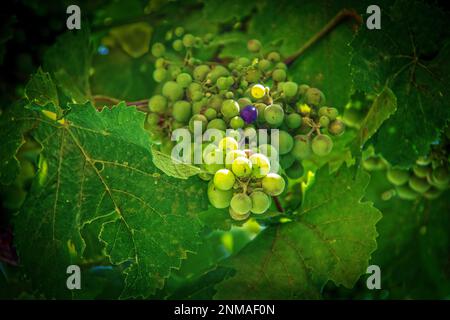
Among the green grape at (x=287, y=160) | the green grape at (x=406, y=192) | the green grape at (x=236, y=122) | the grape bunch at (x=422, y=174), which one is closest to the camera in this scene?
the green grape at (x=236, y=122)

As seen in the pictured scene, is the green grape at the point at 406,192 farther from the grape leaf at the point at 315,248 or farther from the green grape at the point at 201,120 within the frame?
the green grape at the point at 201,120

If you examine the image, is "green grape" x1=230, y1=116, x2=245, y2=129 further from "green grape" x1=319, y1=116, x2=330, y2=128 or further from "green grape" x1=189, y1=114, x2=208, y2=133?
"green grape" x1=319, y1=116, x2=330, y2=128

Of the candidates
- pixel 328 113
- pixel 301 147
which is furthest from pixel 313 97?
pixel 301 147

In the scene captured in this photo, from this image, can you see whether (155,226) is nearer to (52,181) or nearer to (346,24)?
(52,181)

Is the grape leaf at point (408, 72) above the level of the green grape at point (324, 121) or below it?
above

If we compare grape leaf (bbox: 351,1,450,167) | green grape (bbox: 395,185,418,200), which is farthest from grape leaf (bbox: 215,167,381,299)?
green grape (bbox: 395,185,418,200)

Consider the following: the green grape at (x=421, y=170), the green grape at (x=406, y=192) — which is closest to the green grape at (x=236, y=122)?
the green grape at (x=421, y=170)

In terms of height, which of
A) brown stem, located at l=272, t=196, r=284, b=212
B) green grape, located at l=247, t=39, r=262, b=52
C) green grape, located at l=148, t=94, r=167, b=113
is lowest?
brown stem, located at l=272, t=196, r=284, b=212
